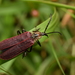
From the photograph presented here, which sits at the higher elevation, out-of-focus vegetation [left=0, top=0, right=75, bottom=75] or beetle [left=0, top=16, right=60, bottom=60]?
beetle [left=0, top=16, right=60, bottom=60]

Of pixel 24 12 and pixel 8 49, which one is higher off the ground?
pixel 8 49

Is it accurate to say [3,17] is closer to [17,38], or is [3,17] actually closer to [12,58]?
[17,38]

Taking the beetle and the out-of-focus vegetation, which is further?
the out-of-focus vegetation

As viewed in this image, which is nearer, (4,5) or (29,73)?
(29,73)

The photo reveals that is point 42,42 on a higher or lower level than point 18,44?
lower

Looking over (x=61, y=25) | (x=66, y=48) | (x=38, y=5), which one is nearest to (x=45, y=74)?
(x=66, y=48)

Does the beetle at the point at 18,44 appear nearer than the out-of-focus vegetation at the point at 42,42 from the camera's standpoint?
Yes

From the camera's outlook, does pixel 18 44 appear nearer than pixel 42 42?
Yes

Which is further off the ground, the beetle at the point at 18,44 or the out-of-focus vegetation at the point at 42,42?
the beetle at the point at 18,44
